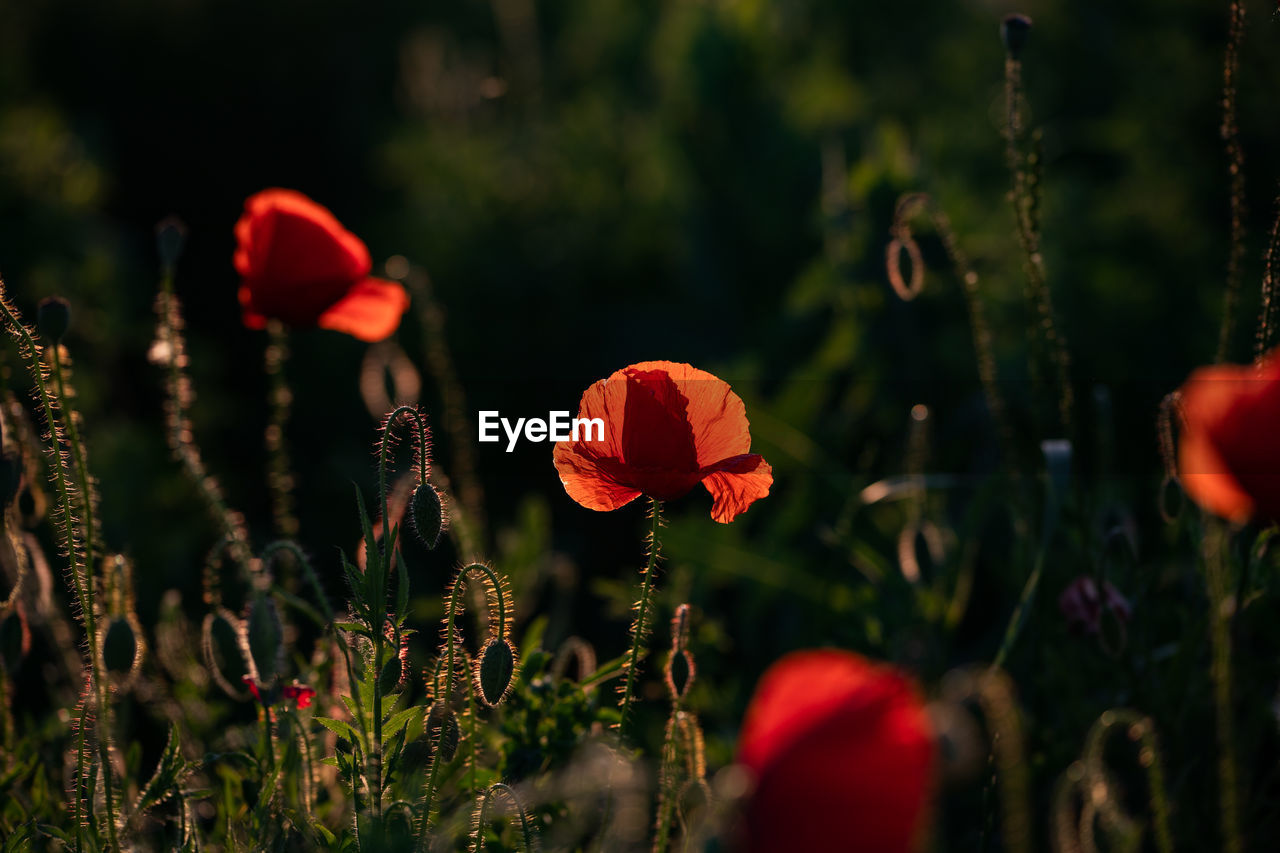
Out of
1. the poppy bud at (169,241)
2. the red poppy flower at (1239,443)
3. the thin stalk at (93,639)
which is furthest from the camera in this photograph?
the poppy bud at (169,241)

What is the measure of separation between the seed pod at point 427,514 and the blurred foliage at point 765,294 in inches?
13.9

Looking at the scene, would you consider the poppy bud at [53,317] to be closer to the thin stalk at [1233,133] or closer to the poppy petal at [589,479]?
the poppy petal at [589,479]

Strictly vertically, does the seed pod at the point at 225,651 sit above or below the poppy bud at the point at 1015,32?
below

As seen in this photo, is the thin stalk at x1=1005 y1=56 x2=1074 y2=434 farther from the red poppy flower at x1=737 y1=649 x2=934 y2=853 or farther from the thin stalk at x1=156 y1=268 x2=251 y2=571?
the thin stalk at x1=156 y1=268 x2=251 y2=571

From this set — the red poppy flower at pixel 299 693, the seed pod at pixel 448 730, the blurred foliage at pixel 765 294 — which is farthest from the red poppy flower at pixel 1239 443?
the red poppy flower at pixel 299 693

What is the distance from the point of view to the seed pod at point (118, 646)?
3.22 feet

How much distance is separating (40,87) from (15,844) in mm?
7348

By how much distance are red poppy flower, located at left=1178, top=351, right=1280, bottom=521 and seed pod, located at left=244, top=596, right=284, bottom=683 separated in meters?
0.76

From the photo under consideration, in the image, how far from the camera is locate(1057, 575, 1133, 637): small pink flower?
1169mm

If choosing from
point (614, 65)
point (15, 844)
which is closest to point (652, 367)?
point (15, 844)

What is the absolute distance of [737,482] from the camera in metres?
1.00

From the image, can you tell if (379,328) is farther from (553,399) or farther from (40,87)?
(40,87)

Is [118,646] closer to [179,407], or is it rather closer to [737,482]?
[179,407]

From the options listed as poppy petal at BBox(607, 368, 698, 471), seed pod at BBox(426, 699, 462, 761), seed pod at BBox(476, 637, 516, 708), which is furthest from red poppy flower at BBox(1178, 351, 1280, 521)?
seed pod at BBox(426, 699, 462, 761)
